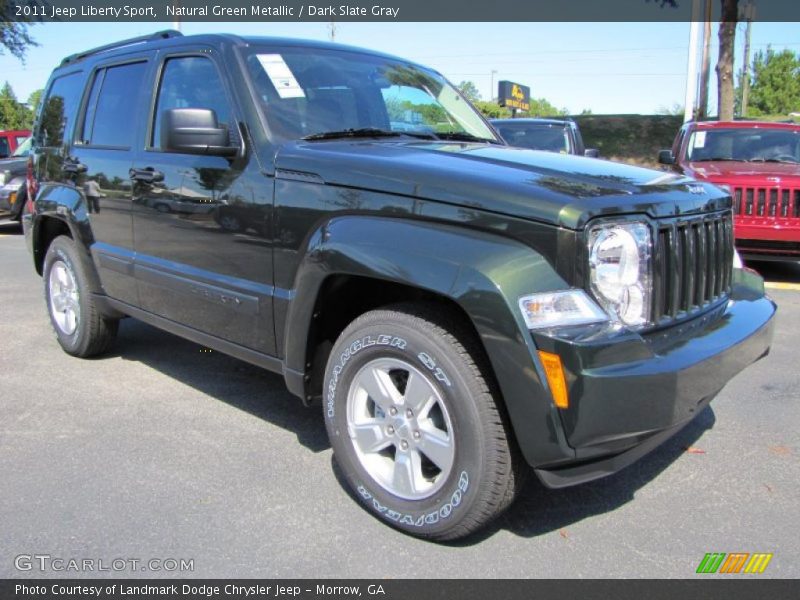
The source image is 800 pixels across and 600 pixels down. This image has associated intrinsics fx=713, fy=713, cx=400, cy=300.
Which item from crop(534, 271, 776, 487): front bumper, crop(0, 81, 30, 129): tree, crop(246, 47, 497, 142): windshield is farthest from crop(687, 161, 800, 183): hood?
crop(0, 81, 30, 129): tree

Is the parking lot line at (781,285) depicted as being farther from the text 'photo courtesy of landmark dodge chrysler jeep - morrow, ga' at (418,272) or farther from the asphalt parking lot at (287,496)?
the text 'photo courtesy of landmark dodge chrysler jeep - morrow, ga' at (418,272)

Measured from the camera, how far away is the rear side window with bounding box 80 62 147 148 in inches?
161

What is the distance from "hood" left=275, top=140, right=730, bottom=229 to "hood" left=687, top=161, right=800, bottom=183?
4.88m

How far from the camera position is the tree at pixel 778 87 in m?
52.9

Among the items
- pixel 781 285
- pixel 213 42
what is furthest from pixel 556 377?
pixel 781 285

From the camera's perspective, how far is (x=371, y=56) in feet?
13.1

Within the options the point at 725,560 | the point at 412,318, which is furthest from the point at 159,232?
the point at 725,560

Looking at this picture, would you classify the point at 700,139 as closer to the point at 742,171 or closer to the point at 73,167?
the point at 742,171

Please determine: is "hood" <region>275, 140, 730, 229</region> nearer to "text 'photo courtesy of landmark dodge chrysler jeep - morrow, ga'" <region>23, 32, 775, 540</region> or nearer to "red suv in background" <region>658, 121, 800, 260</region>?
"text 'photo courtesy of landmark dodge chrysler jeep - morrow, ga'" <region>23, 32, 775, 540</region>

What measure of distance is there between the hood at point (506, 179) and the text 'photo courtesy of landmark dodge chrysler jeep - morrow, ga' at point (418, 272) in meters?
0.01

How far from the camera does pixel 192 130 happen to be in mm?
3125

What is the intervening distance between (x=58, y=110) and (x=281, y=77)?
2478mm

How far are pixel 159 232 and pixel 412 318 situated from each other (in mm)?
1817

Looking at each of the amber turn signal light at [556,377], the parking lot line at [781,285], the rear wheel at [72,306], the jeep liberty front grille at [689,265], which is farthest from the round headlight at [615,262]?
the parking lot line at [781,285]
